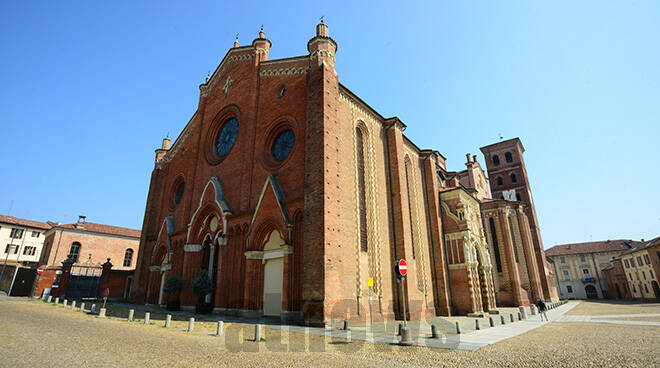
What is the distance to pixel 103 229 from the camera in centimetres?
4753

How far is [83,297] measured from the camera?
31422 millimetres

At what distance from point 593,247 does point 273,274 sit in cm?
7717

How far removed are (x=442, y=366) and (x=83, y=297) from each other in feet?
123

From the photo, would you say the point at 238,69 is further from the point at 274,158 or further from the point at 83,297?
the point at 83,297

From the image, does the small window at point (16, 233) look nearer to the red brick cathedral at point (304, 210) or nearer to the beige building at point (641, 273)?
the red brick cathedral at point (304, 210)

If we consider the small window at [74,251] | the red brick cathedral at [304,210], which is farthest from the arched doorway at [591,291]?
the small window at [74,251]

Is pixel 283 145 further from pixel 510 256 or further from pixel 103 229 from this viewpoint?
pixel 103 229

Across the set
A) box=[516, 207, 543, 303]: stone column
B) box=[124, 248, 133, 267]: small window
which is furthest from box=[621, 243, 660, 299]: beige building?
box=[124, 248, 133, 267]: small window

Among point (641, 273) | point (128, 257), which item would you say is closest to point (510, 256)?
point (641, 273)

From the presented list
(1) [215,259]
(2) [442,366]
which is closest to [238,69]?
(1) [215,259]

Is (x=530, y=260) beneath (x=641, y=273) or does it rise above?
above

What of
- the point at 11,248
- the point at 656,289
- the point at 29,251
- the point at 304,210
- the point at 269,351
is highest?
the point at 11,248

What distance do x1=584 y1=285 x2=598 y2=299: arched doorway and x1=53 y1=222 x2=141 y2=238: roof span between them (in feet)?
279

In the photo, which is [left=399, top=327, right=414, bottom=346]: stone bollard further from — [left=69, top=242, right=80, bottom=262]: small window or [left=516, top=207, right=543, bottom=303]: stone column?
[left=69, top=242, right=80, bottom=262]: small window
